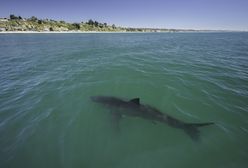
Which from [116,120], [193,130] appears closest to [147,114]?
[116,120]

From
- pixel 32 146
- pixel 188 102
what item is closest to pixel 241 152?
pixel 188 102

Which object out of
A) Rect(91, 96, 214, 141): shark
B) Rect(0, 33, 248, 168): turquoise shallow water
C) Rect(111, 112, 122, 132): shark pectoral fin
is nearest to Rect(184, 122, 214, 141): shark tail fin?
Rect(91, 96, 214, 141): shark

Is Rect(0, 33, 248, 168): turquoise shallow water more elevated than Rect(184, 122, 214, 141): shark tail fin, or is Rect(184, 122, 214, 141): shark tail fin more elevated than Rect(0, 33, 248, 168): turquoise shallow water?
Rect(184, 122, 214, 141): shark tail fin

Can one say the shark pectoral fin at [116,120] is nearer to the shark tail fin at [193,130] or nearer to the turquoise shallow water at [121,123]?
the turquoise shallow water at [121,123]

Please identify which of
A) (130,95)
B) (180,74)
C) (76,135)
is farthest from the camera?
(180,74)

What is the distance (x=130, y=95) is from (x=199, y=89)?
4.57 meters

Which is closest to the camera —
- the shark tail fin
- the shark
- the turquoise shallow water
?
the turquoise shallow water

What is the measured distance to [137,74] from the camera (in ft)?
44.8

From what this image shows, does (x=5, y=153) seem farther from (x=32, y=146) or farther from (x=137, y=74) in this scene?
(x=137, y=74)

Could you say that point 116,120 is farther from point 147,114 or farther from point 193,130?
point 193,130

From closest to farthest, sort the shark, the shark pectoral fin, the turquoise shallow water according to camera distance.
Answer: the turquoise shallow water
the shark
the shark pectoral fin

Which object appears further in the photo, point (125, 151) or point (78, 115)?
point (78, 115)

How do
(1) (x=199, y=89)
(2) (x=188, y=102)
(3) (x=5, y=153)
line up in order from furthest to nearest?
1. (1) (x=199, y=89)
2. (2) (x=188, y=102)
3. (3) (x=5, y=153)

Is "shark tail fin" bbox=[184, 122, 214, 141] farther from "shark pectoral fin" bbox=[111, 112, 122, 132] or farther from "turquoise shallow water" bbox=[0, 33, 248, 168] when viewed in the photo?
"shark pectoral fin" bbox=[111, 112, 122, 132]
